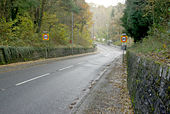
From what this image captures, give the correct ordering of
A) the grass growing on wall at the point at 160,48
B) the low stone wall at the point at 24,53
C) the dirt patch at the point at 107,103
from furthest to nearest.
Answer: the low stone wall at the point at 24,53, the dirt patch at the point at 107,103, the grass growing on wall at the point at 160,48

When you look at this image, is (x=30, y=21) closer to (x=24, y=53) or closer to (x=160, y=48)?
(x=24, y=53)

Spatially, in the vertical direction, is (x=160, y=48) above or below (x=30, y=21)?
below

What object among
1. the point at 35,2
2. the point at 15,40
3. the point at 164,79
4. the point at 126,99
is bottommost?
the point at 126,99

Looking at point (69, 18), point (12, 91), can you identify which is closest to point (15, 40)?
point (12, 91)

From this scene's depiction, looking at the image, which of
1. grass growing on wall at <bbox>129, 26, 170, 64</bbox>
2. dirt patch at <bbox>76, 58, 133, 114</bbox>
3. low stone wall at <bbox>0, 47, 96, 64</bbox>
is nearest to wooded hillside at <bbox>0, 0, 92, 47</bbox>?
low stone wall at <bbox>0, 47, 96, 64</bbox>

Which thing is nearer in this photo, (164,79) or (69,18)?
(164,79)

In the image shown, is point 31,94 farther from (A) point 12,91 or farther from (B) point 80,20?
(B) point 80,20

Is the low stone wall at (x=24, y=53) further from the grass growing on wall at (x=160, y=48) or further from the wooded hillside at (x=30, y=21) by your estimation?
the grass growing on wall at (x=160, y=48)

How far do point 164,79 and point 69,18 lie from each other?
123 ft

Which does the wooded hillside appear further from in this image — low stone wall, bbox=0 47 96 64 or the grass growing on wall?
the grass growing on wall

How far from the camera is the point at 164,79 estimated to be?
2092mm

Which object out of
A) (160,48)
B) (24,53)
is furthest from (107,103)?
(24,53)

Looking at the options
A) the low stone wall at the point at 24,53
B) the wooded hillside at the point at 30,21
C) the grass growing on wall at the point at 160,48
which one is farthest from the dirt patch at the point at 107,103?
the wooded hillside at the point at 30,21

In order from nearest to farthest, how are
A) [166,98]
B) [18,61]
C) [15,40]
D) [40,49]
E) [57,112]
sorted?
[166,98] < [57,112] < [18,61] < [15,40] < [40,49]
